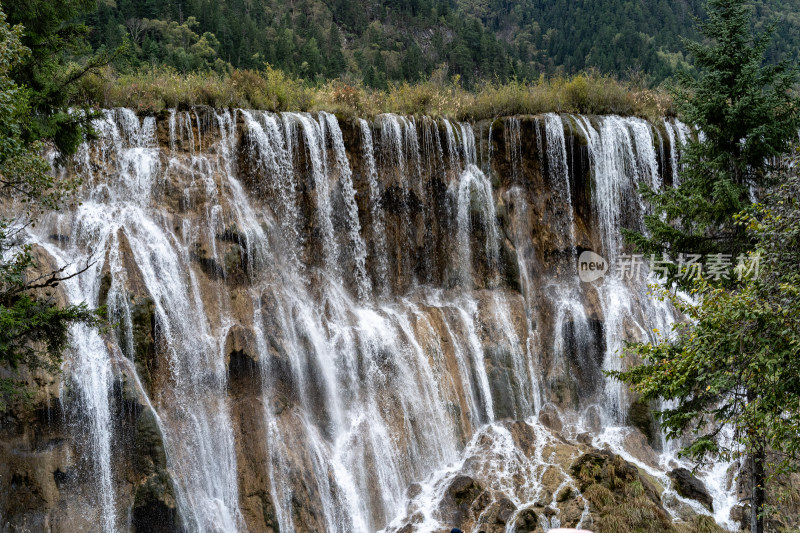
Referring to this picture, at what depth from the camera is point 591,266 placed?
1969 centimetres

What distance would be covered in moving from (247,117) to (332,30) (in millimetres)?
39805

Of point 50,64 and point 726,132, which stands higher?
point 50,64

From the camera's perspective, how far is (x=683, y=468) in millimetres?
15195

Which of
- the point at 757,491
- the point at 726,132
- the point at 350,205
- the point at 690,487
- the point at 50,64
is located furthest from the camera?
the point at 350,205

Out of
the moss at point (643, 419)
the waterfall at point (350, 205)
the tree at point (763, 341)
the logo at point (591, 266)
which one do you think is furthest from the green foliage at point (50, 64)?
the moss at point (643, 419)

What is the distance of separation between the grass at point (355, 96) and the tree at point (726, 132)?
365 inches

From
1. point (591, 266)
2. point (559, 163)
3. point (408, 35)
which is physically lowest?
point (591, 266)

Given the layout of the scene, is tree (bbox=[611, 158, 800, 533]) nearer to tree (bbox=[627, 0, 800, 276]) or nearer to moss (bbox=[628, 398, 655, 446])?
tree (bbox=[627, 0, 800, 276])

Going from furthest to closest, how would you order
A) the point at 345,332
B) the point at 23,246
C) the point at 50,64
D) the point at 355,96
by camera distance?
1. the point at 355,96
2. the point at 345,332
3. the point at 50,64
4. the point at 23,246

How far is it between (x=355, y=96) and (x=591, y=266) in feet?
30.9

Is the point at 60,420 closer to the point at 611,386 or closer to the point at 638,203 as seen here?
the point at 611,386

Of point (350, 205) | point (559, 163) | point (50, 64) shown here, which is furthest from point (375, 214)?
point (50, 64)

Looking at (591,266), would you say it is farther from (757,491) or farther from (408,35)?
(408,35)

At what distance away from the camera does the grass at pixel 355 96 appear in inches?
639
